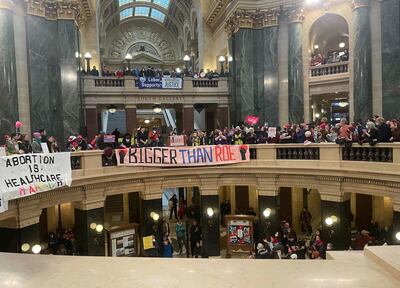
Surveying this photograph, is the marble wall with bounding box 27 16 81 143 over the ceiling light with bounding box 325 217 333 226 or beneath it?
over

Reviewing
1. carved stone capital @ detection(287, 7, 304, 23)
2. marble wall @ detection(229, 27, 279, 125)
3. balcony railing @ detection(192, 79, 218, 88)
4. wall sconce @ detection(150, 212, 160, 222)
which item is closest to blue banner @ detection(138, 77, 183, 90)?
balcony railing @ detection(192, 79, 218, 88)

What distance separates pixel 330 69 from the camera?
1959cm

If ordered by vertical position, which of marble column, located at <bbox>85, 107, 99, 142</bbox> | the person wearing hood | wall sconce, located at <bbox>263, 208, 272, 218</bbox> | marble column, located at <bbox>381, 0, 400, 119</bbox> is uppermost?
marble column, located at <bbox>381, 0, 400, 119</bbox>

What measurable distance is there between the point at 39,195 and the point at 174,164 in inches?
216

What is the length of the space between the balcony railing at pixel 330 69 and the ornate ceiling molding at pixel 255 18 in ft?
11.8

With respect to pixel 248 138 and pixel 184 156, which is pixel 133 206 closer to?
pixel 184 156

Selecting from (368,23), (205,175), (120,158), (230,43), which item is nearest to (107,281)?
(120,158)

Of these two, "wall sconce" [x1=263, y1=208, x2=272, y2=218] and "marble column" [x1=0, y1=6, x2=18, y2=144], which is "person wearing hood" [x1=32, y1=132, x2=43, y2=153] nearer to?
"marble column" [x1=0, y1=6, x2=18, y2=144]

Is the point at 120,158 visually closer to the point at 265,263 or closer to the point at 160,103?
the point at 160,103

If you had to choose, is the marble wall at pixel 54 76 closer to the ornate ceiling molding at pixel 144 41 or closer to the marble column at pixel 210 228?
the marble column at pixel 210 228

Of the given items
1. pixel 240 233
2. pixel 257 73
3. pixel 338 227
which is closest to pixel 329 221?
pixel 338 227

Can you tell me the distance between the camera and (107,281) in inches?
110

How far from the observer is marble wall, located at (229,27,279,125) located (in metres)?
20.4

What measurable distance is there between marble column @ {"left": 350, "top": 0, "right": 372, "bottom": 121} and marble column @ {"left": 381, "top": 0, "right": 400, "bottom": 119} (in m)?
0.95
